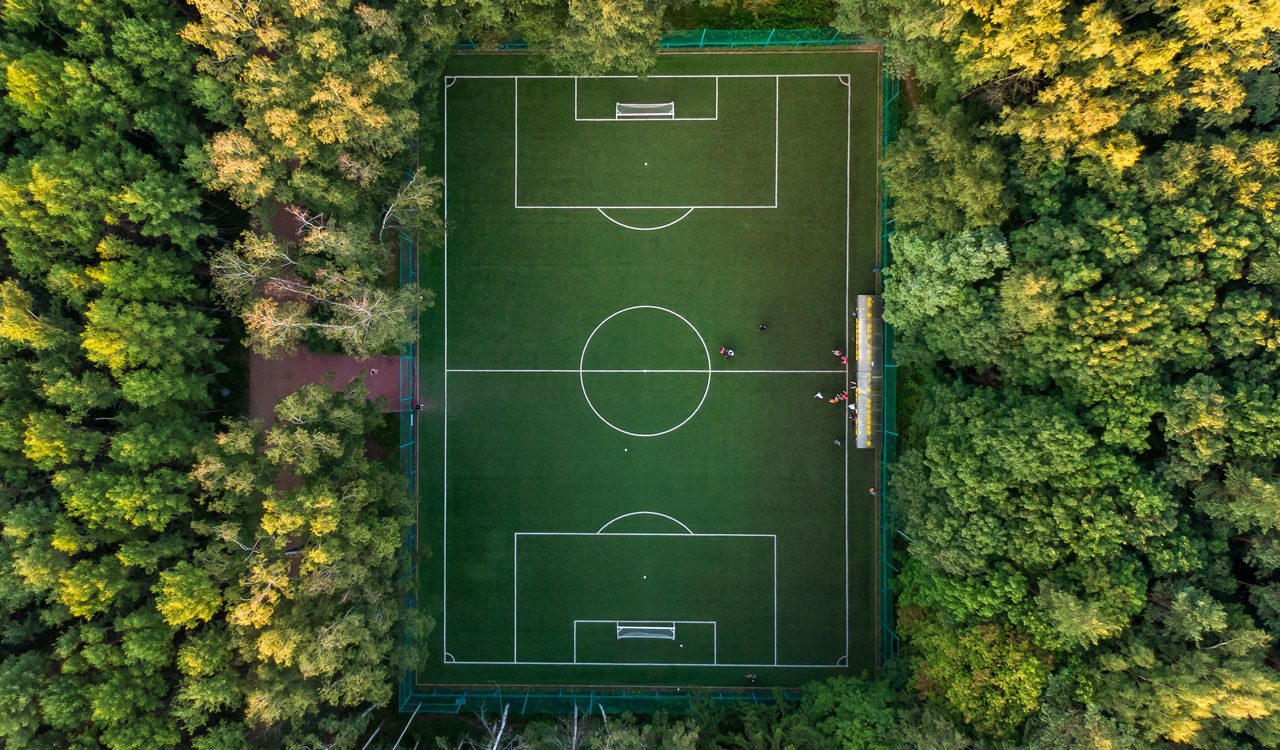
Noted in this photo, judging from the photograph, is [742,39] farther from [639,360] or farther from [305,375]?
[305,375]

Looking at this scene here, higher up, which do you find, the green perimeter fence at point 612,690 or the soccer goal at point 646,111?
the soccer goal at point 646,111

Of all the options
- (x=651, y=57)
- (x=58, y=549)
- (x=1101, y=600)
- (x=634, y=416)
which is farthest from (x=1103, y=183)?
(x=58, y=549)

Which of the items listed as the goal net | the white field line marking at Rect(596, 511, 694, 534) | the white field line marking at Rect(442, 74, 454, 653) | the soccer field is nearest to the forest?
the white field line marking at Rect(442, 74, 454, 653)

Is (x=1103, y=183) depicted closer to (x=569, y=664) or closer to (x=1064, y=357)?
(x=1064, y=357)

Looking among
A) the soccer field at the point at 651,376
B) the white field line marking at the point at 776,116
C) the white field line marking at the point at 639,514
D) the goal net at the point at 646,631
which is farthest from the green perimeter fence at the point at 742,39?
the goal net at the point at 646,631

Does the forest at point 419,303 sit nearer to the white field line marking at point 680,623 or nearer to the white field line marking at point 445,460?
the white field line marking at point 445,460

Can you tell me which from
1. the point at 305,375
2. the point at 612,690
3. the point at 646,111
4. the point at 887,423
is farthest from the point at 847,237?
the point at 305,375
